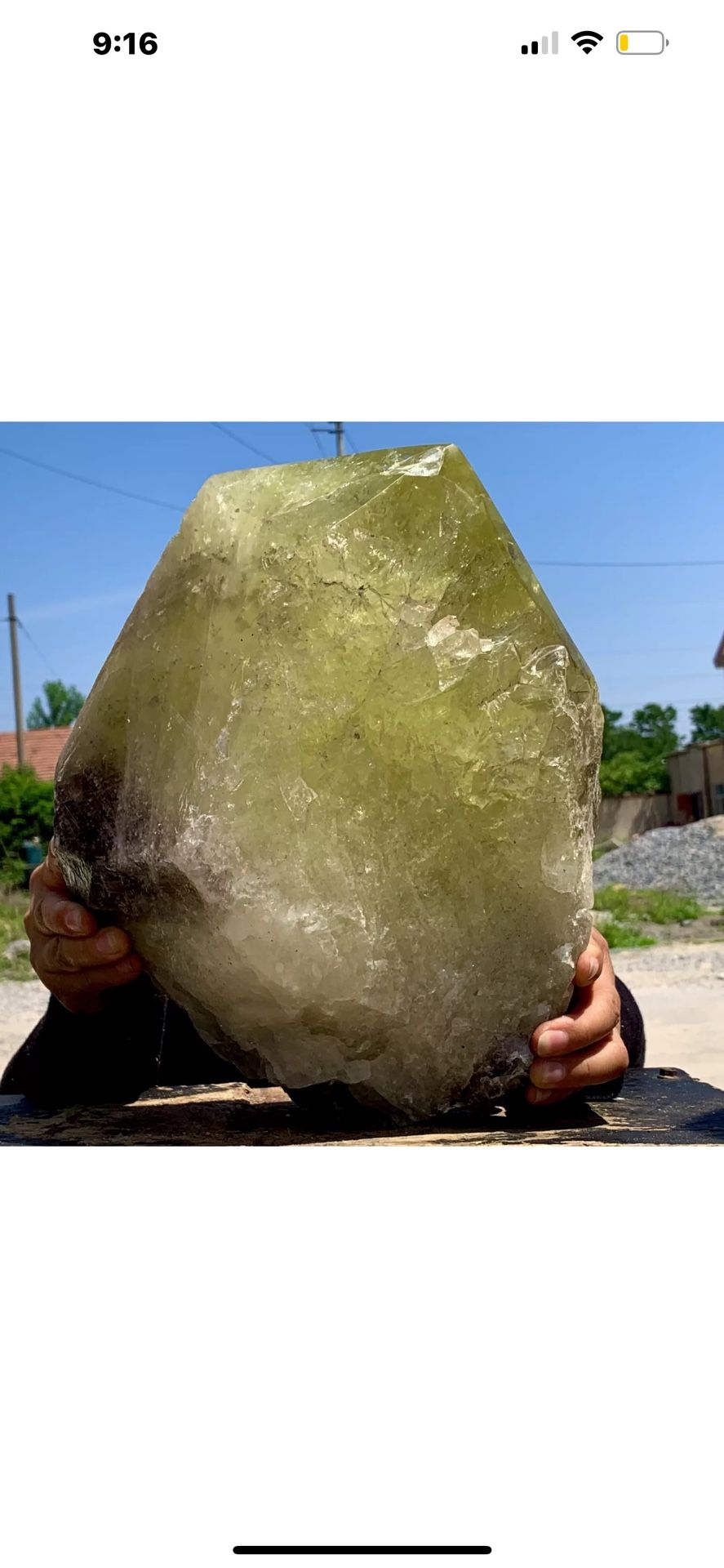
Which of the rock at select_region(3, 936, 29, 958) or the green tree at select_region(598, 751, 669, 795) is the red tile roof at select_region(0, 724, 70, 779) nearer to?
the rock at select_region(3, 936, 29, 958)

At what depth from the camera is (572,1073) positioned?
174cm

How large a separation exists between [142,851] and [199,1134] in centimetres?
43

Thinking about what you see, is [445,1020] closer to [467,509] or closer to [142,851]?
[142,851]

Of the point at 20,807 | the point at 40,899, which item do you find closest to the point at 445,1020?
the point at 40,899

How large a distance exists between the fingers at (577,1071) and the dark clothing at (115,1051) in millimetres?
194

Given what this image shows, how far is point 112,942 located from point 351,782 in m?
0.42

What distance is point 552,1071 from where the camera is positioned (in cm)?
172

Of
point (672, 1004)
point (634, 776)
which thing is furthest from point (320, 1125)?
point (634, 776)

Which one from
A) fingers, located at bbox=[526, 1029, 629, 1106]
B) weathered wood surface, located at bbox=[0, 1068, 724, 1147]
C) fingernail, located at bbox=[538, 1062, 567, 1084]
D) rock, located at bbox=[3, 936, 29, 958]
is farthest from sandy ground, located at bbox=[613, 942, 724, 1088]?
rock, located at bbox=[3, 936, 29, 958]

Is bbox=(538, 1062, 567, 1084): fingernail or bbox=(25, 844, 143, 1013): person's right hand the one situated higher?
bbox=(25, 844, 143, 1013): person's right hand

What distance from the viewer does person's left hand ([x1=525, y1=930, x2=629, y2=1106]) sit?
1700 mm

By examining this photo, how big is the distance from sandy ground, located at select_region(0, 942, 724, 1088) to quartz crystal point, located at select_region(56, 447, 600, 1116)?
2966mm
